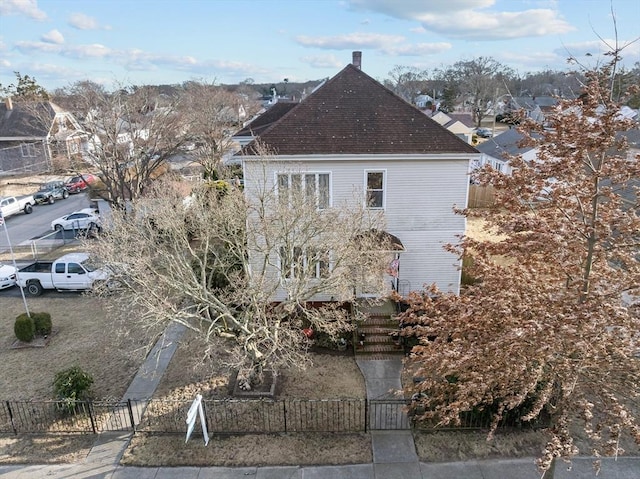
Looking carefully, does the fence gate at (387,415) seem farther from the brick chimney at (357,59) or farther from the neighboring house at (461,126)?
the neighboring house at (461,126)

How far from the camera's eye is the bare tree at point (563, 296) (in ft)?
23.2

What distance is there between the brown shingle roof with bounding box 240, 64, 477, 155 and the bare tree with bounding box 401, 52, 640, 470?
25.3 feet

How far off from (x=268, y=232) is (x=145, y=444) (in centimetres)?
633

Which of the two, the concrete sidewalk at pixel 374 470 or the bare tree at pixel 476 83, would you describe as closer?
the concrete sidewalk at pixel 374 470

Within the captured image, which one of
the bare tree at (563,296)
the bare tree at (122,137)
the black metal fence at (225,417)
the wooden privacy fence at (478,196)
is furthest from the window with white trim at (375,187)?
the wooden privacy fence at (478,196)

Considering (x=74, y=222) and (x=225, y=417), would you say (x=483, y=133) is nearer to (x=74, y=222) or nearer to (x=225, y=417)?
(x=74, y=222)

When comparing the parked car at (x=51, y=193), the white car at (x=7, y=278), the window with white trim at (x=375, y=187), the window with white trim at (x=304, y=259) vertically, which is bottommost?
the white car at (x=7, y=278)

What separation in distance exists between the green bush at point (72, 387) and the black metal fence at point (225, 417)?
206 mm

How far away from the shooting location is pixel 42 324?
1667cm

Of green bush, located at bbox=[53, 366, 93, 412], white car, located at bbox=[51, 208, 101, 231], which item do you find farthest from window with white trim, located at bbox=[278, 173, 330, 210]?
white car, located at bbox=[51, 208, 101, 231]

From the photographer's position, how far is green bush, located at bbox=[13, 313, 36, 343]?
53.1 feet

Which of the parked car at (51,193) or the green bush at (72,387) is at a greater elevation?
the parked car at (51,193)

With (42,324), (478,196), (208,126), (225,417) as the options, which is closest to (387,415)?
(225,417)

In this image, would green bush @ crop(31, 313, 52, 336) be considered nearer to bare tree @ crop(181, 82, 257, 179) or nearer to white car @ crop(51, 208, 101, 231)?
white car @ crop(51, 208, 101, 231)
